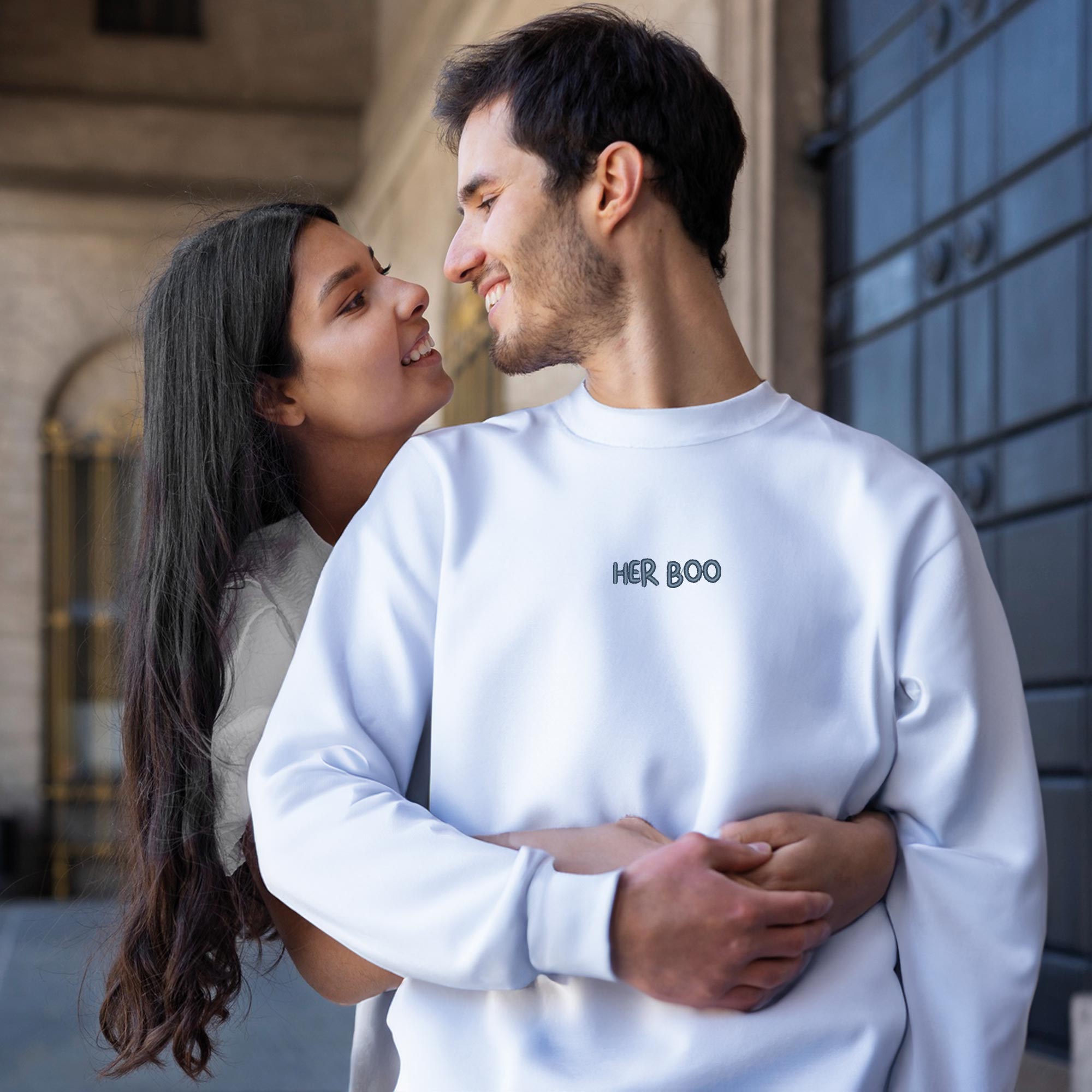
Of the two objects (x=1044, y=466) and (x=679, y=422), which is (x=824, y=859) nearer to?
(x=679, y=422)

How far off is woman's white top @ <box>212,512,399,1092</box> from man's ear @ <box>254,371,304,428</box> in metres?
0.18

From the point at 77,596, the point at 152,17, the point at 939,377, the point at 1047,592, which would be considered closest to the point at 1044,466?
the point at 1047,592

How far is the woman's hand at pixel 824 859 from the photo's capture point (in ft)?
4.51

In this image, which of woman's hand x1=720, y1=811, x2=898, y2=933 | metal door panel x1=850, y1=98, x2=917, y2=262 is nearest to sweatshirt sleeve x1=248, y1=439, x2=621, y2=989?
woman's hand x1=720, y1=811, x2=898, y2=933

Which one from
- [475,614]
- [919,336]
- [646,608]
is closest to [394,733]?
[475,614]

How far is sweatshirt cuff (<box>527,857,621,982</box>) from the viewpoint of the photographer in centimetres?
129

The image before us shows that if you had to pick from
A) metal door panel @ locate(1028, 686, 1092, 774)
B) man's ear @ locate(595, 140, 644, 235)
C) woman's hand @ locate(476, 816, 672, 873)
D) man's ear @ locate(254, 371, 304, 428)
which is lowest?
metal door panel @ locate(1028, 686, 1092, 774)

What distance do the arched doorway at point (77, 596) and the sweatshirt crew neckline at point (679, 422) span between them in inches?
383

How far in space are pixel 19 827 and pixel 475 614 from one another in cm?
1016

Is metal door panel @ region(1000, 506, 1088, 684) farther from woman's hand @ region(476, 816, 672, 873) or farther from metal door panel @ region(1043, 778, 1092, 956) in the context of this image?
woman's hand @ region(476, 816, 672, 873)

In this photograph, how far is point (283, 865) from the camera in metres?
1.41

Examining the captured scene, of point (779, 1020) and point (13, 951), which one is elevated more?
point (779, 1020)

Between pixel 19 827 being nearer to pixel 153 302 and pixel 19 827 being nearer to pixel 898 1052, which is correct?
pixel 153 302

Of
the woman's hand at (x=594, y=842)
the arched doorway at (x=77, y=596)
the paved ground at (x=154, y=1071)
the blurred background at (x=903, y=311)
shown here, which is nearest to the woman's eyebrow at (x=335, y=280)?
the blurred background at (x=903, y=311)
